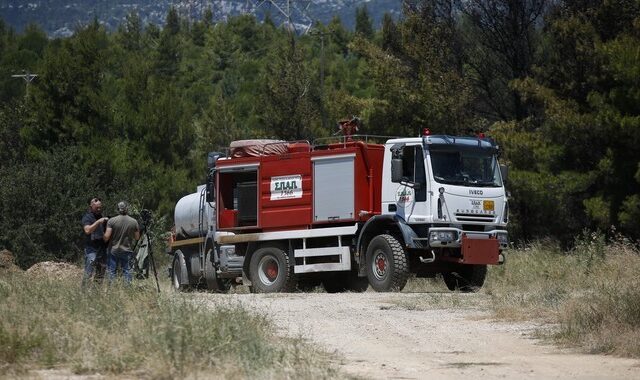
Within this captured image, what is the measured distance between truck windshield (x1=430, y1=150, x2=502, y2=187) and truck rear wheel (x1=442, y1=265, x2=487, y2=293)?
1.94 m

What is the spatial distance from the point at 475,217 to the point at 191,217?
9.23m

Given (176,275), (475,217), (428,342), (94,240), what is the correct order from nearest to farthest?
(428,342) → (94,240) → (475,217) → (176,275)

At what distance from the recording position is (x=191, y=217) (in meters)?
30.8

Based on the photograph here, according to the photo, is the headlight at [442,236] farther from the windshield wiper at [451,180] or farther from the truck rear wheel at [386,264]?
the windshield wiper at [451,180]

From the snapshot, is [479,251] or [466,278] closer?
[479,251]

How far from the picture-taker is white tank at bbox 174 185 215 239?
29.7m

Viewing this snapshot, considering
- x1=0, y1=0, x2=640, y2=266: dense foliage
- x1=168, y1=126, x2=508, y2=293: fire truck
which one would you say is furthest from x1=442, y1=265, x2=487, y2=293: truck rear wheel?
x1=0, y1=0, x2=640, y2=266: dense foliage

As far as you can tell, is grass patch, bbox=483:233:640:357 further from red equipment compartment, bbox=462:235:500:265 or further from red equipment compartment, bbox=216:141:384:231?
red equipment compartment, bbox=216:141:384:231

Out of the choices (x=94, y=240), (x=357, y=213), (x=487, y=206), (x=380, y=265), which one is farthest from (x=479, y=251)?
(x=94, y=240)

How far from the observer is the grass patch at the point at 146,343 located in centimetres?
1130

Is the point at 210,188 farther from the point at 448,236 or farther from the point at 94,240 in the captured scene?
the point at 448,236

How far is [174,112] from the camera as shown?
51625mm

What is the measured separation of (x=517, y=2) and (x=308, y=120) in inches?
341

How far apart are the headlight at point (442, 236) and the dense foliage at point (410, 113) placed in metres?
8.98
